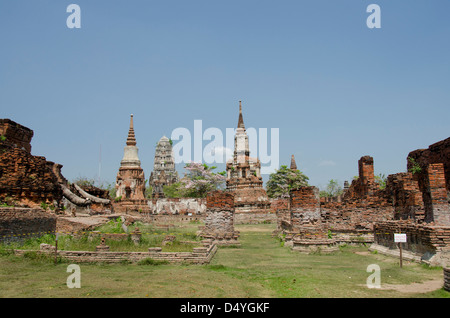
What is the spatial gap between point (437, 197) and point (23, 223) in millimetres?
13550

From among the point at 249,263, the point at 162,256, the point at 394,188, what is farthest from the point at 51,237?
the point at 394,188

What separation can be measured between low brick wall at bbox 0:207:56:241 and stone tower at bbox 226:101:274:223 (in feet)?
69.4

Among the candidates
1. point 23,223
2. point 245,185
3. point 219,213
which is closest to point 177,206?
point 245,185

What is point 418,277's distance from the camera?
7664 mm

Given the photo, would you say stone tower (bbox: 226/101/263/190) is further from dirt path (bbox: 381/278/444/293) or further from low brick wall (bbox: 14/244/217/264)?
dirt path (bbox: 381/278/444/293)

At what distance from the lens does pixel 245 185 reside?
43.9 m

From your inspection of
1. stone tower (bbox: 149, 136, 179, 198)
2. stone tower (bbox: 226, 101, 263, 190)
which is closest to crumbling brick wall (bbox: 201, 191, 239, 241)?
stone tower (bbox: 226, 101, 263, 190)

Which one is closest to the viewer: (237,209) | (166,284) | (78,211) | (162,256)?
(166,284)

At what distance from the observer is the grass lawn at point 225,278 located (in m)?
6.34

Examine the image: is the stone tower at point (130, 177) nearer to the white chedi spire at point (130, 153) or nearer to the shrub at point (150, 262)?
the white chedi spire at point (130, 153)

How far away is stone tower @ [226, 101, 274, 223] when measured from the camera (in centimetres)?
3409

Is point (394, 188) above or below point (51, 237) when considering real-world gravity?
above
